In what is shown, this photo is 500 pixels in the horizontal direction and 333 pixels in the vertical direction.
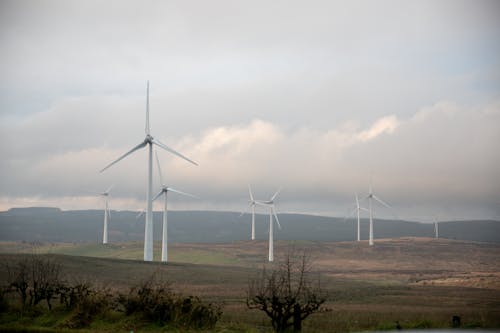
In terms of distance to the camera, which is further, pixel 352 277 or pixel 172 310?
pixel 352 277

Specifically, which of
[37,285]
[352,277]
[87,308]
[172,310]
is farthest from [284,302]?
[352,277]

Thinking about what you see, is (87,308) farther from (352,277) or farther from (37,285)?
(352,277)

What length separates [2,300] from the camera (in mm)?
32969

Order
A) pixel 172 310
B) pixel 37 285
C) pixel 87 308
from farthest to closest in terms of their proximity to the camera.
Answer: pixel 37 285 < pixel 87 308 < pixel 172 310

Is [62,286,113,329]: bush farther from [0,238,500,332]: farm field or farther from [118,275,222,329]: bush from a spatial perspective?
[0,238,500,332]: farm field

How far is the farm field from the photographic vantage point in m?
36.1

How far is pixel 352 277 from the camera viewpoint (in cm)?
9600

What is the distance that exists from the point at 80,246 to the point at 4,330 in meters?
139

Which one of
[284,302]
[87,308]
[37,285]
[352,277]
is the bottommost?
[352,277]

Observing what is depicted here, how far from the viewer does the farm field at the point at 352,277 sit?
118 ft

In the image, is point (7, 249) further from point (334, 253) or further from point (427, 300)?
point (427, 300)

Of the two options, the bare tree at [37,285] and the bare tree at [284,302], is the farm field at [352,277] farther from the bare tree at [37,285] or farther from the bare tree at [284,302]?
the bare tree at [37,285]

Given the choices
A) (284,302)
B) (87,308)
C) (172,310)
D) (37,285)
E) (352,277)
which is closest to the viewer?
(172,310)

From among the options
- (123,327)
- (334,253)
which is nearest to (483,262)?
(334,253)
